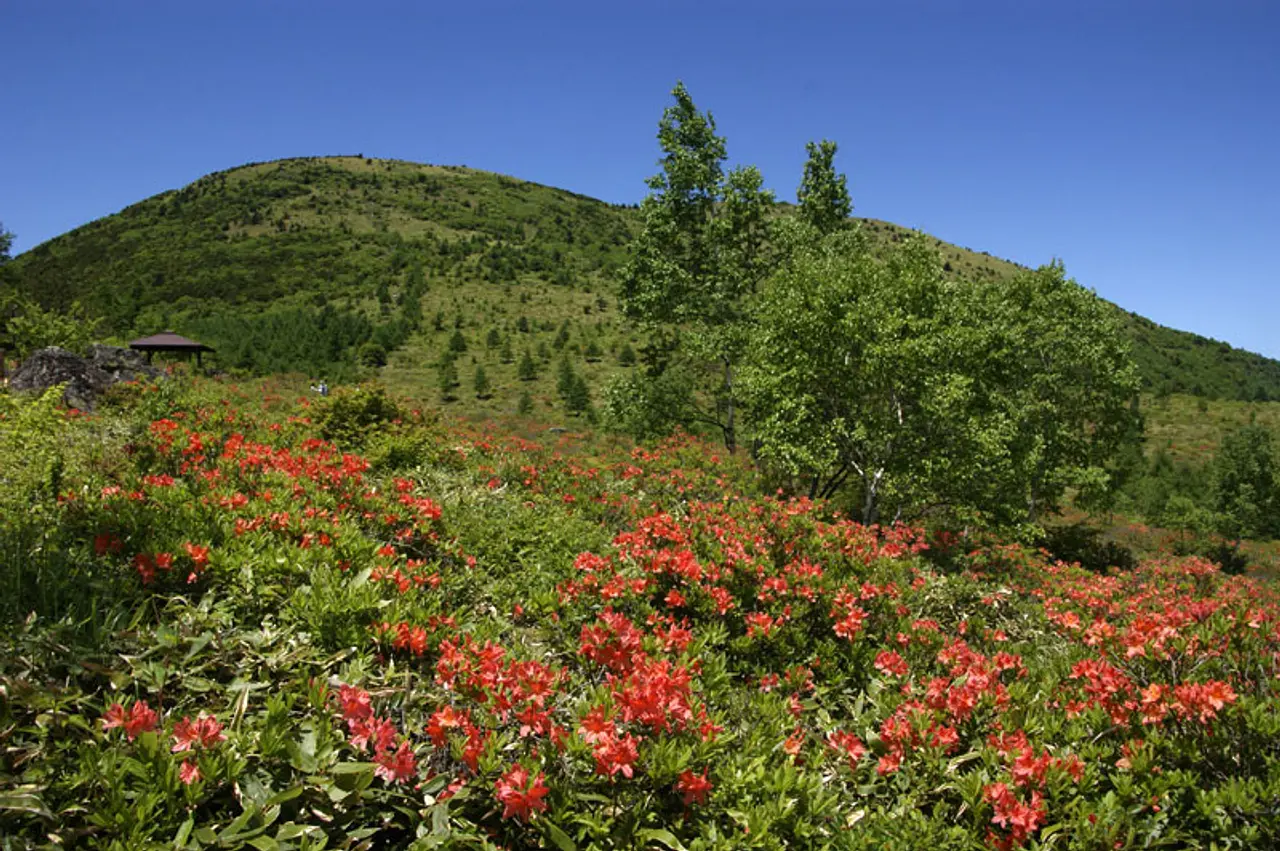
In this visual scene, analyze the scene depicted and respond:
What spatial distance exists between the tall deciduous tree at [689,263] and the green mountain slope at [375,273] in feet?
80.2

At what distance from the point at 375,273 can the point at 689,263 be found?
79.0 meters

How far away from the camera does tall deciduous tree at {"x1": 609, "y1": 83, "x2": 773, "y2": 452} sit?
16.4 m

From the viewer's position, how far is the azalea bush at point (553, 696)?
2.24m

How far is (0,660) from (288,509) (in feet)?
7.66

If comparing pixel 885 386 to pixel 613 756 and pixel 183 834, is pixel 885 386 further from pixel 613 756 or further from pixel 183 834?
pixel 183 834

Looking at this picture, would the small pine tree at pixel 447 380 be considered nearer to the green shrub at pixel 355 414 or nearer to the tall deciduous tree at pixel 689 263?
the tall deciduous tree at pixel 689 263

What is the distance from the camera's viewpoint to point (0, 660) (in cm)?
254

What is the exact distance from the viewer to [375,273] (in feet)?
279

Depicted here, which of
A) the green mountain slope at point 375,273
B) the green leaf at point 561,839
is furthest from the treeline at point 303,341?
the green leaf at point 561,839

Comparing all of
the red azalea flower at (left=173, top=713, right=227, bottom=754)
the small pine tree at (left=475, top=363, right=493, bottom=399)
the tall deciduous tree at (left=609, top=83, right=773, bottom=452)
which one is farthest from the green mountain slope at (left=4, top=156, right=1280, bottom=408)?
the red azalea flower at (left=173, top=713, right=227, bottom=754)

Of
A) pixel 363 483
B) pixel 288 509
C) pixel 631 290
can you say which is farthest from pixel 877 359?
pixel 288 509

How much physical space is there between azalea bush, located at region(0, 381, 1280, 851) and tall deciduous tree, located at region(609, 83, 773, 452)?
1118 centimetres

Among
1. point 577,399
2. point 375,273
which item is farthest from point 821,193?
point 375,273

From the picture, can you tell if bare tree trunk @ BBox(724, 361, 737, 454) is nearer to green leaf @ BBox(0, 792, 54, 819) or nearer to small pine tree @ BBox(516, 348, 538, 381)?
green leaf @ BBox(0, 792, 54, 819)
